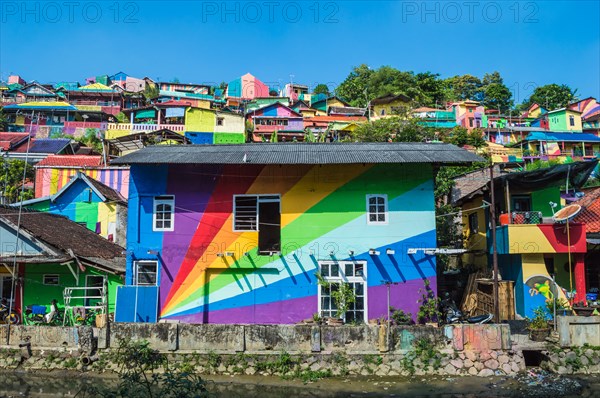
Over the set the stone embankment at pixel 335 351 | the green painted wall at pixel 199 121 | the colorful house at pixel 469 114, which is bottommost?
the stone embankment at pixel 335 351

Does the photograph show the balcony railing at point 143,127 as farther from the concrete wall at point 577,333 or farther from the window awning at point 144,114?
the concrete wall at point 577,333

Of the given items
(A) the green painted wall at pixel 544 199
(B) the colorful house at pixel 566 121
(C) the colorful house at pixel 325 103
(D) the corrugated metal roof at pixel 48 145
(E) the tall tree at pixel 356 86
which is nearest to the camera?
(A) the green painted wall at pixel 544 199

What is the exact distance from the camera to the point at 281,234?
17406 millimetres

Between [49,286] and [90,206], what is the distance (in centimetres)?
609

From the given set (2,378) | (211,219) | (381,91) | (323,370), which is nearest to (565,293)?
(323,370)

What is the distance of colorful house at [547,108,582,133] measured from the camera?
54.0 m

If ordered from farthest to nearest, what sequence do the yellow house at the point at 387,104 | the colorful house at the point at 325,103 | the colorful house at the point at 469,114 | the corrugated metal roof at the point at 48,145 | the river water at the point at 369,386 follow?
1. the colorful house at the point at 325,103
2. the yellow house at the point at 387,104
3. the colorful house at the point at 469,114
4. the corrugated metal roof at the point at 48,145
5. the river water at the point at 369,386

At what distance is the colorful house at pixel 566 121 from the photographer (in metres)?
54.0

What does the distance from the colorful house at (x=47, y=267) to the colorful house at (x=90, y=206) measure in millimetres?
3613

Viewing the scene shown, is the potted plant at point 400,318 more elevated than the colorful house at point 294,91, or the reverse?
the colorful house at point 294,91

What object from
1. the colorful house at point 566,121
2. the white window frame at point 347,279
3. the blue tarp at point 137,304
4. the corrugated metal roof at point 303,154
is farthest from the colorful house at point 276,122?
the blue tarp at point 137,304

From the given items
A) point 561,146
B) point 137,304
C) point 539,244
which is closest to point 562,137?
point 561,146

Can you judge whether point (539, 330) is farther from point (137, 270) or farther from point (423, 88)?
point (423, 88)

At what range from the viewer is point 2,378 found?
14664mm
